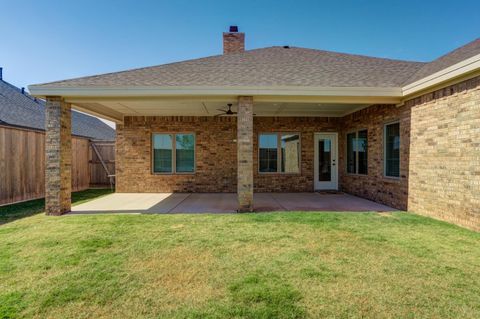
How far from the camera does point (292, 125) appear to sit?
416 inches

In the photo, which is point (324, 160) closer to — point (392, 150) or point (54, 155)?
point (392, 150)

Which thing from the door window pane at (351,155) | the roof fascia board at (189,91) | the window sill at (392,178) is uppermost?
the roof fascia board at (189,91)

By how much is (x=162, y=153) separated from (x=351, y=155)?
7.17 metres

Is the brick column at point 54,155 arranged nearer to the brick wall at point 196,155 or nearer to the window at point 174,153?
Answer: the brick wall at point 196,155

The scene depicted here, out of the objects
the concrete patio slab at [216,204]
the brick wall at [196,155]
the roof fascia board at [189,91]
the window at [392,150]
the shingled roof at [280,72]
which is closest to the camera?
the roof fascia board at [189,91]

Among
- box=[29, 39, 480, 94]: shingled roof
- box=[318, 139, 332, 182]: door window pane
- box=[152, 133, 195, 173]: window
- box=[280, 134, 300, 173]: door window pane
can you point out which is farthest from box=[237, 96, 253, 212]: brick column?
box=[318, 139, 332, 182]: door window pane

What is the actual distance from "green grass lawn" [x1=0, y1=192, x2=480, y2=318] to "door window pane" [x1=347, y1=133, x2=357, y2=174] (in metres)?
4.16

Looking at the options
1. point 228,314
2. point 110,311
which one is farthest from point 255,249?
point 110,311

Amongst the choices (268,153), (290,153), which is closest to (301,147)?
(290,153)

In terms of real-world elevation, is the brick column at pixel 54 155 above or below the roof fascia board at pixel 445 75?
below

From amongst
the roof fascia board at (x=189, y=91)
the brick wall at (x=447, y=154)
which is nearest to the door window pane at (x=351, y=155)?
the brick wall at (x=447, y=154)

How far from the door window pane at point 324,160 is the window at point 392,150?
3.00m

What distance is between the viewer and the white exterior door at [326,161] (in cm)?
1056

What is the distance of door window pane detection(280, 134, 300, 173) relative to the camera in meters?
10.6
